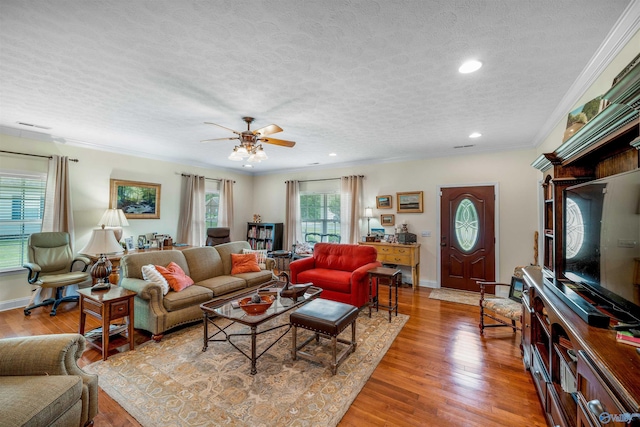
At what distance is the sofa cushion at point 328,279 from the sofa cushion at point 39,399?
2.80 metres

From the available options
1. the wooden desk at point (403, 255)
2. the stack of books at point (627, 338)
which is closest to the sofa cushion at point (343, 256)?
the wooden desk at point (403, 255)

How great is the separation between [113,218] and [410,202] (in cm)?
542

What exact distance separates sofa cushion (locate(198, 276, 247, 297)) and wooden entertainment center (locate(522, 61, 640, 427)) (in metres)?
3.32

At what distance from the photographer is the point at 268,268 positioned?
457 cm

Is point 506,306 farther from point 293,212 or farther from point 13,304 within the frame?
point 13,304

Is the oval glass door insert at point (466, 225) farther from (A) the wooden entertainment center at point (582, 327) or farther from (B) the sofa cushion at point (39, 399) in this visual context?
(B) the sofa cushion at point (39, 399)

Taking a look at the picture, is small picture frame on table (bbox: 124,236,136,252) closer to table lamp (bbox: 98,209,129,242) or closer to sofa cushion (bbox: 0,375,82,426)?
table lamp (bbox: 98,209,129,242)

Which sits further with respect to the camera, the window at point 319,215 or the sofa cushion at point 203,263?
the window at point 319,215

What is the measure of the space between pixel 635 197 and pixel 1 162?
655cm

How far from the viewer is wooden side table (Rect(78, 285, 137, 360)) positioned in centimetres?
254

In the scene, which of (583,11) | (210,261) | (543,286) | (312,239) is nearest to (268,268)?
(210,261)

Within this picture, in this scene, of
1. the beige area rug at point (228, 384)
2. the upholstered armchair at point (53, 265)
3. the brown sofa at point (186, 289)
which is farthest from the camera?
the upholstered armchair at point (53, 265)

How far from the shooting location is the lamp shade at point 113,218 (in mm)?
4406

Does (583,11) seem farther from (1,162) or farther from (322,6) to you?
(1,162)
